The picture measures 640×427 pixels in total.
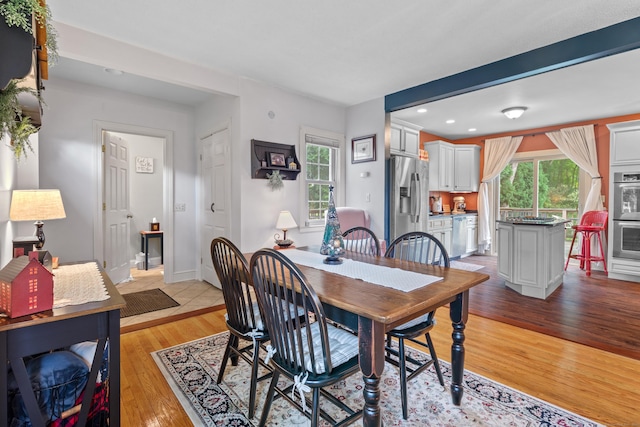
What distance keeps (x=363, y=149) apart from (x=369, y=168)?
0.95ft

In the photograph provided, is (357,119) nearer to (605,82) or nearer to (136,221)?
(605,82)

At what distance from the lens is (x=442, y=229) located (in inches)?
225

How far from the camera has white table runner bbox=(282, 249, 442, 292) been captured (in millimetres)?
1585

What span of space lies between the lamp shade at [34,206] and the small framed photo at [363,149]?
3384mm

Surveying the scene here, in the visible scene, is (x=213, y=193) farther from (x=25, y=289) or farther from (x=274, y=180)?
(x=25, y=289)

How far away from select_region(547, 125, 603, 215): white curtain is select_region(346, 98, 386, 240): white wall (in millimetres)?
3538

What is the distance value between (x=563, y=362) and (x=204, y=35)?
374cm

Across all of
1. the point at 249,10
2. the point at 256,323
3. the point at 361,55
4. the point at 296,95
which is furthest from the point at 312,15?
the point at 256,323

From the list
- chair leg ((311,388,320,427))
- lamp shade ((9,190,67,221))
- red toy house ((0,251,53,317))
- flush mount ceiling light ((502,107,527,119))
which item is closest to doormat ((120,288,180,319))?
lamp shade ((9,190,67,221))

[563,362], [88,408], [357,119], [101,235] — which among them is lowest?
[563,362]

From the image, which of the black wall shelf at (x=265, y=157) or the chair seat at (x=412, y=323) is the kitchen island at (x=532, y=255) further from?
the black wall shelf at (x=265, y=157)

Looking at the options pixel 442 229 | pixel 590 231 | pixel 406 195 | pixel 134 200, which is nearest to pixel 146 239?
pixel 134 200

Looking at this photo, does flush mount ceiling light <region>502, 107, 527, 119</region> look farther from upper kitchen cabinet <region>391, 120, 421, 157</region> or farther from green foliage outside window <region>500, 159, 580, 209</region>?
green foliage outside window <region>500, 159, 580, 209</region>

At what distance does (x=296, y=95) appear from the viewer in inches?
163
